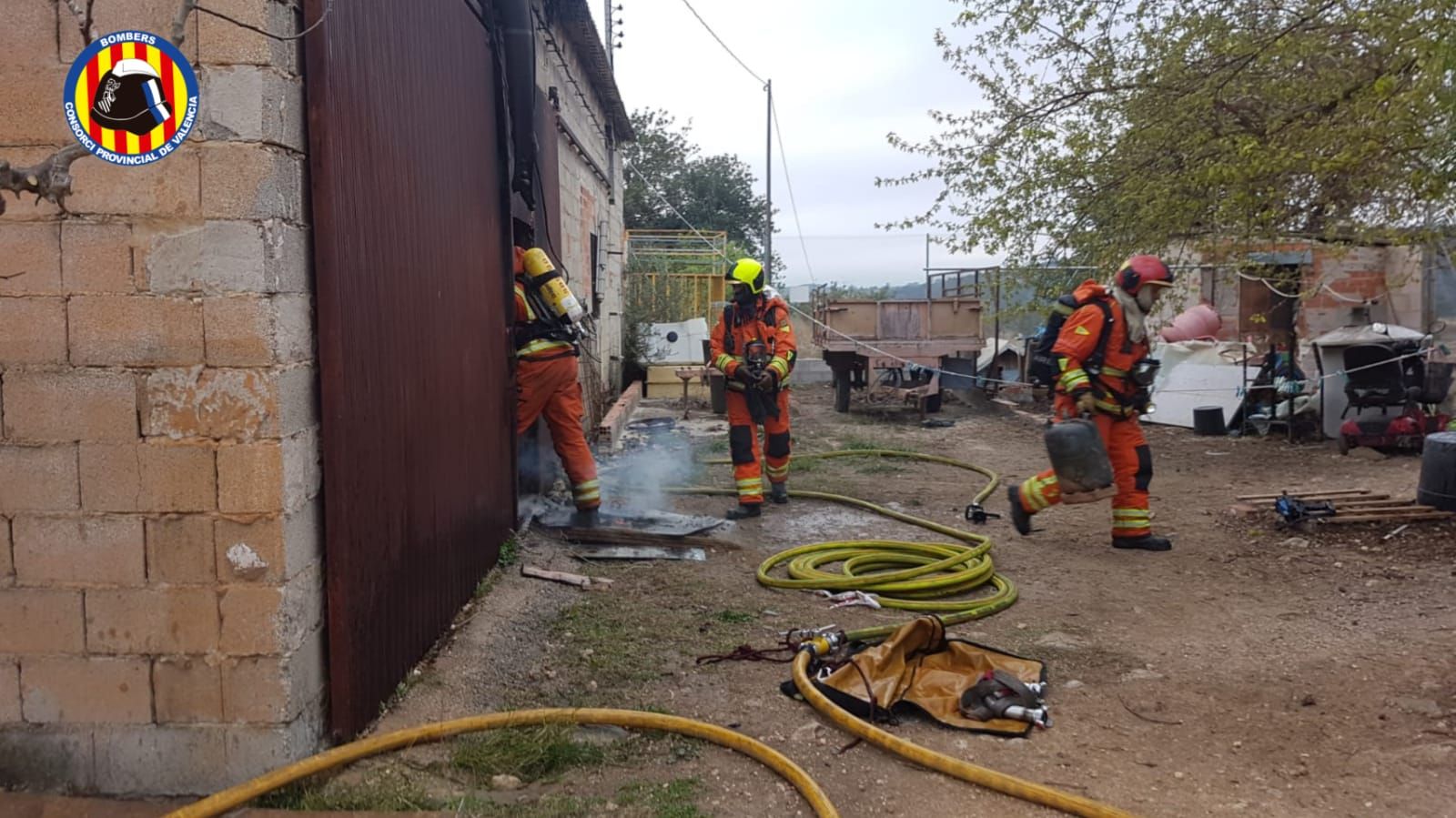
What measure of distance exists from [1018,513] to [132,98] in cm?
549

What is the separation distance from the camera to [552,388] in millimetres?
6531

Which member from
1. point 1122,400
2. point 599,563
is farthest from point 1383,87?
point 599,563

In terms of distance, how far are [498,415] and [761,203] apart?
102ft

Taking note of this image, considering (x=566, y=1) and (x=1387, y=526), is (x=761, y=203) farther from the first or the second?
(x=1387, y=526)

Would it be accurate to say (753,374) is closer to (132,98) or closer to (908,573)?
(908,573)

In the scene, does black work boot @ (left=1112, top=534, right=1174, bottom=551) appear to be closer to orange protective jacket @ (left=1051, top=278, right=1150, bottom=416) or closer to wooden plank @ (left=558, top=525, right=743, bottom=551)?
orange protective jacket @ (left=1051, top=278, right=1150, bottom=416)

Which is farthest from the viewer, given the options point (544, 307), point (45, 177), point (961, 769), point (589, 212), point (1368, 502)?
point (589, 212)

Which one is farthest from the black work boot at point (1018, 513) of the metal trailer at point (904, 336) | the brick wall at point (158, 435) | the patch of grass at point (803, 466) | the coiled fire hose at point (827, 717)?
the metal trailer at point (904, 336)

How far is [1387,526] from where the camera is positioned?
688 cm

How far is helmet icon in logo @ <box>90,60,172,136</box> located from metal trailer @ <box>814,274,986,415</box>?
1161 cm

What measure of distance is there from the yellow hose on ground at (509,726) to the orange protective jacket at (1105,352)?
12.6 feet

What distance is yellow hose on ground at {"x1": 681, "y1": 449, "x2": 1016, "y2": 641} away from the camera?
5254 mm

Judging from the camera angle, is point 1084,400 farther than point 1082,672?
Yes

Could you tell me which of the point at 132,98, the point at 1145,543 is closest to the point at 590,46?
the point at 1145,543
